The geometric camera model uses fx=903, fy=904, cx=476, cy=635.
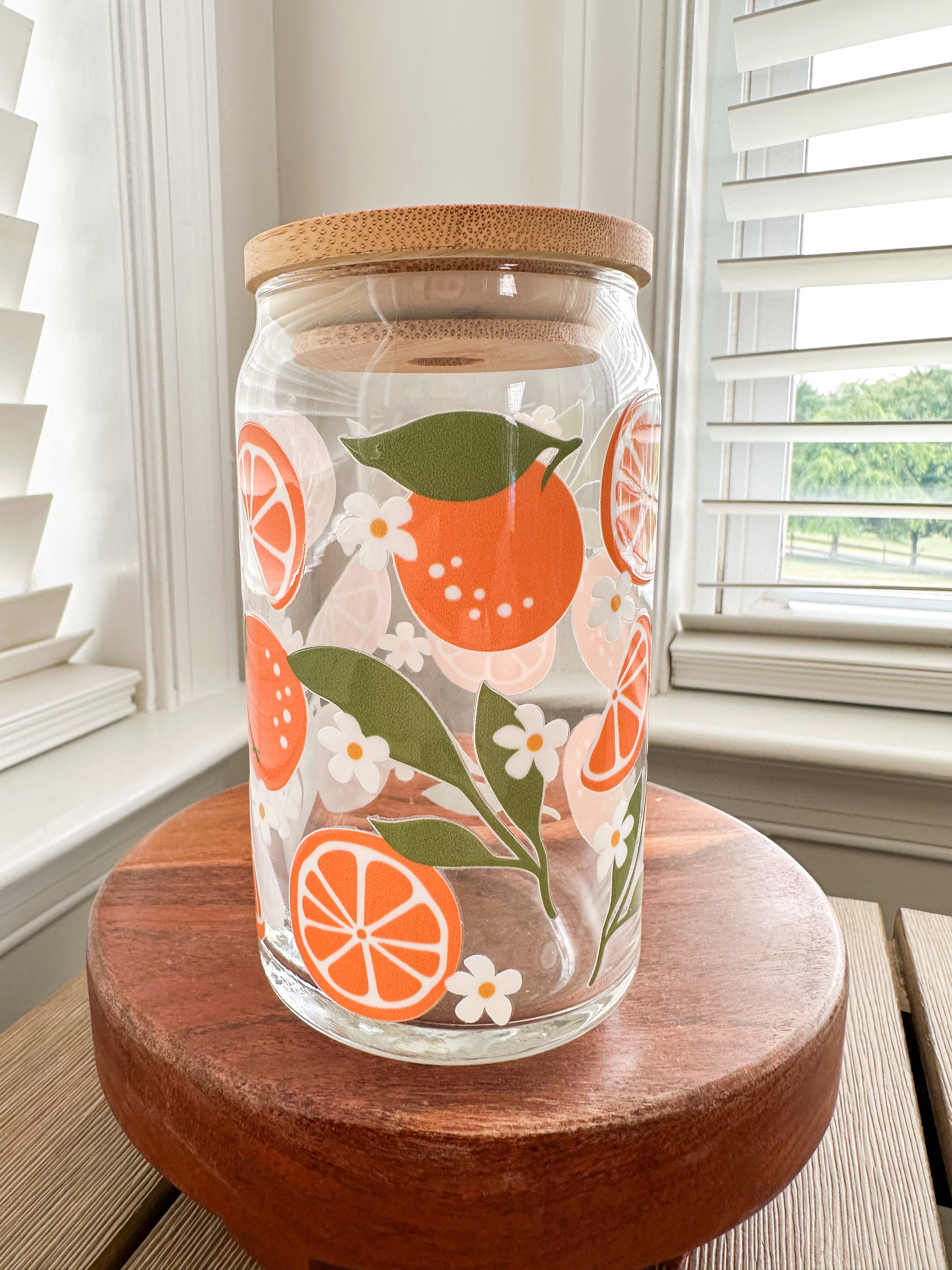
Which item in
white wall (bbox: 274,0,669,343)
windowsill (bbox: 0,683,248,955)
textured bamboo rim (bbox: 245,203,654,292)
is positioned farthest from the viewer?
white wall (bbox: 274,0,669,343)

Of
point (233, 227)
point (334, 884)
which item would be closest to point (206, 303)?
point (233, 227)

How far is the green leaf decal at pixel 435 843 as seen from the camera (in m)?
0.33

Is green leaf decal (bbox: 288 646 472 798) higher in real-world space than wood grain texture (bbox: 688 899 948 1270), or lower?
higher

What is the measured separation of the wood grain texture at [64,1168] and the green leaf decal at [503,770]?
28 cm

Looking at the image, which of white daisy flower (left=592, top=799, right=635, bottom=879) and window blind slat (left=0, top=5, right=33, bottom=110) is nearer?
white daisy flower (left=592, top=799, right=635, bottom=879)

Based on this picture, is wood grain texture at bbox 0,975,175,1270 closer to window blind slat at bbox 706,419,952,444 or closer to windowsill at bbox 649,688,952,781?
windowsill at bbox 649,688,952,781

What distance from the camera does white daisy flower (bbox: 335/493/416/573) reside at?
32 centimetres

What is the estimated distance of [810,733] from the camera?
2.73 feet

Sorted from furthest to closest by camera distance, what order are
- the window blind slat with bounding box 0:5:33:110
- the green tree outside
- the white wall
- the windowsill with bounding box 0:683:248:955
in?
1. the green tree outside
2. the white wall
3. the window blind slat with bounding box 0:5:33:110
4. the windowsill with bounding box 0:683:248:955

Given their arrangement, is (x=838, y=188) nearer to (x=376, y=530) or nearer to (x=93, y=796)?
(x=376, y=530)

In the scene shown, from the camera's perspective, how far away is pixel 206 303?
86 centimetres

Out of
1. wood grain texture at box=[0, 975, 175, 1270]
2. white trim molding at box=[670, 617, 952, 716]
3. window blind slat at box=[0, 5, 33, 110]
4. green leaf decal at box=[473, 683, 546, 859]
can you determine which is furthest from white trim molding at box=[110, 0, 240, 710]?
green leaf decal at box=[473, 683, 546, 859]

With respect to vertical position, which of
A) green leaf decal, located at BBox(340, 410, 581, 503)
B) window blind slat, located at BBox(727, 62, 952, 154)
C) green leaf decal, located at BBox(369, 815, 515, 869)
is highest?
window blind slat, located at BBox(727, 62, 952, 154)

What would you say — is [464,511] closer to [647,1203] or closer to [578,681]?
[578,681]
